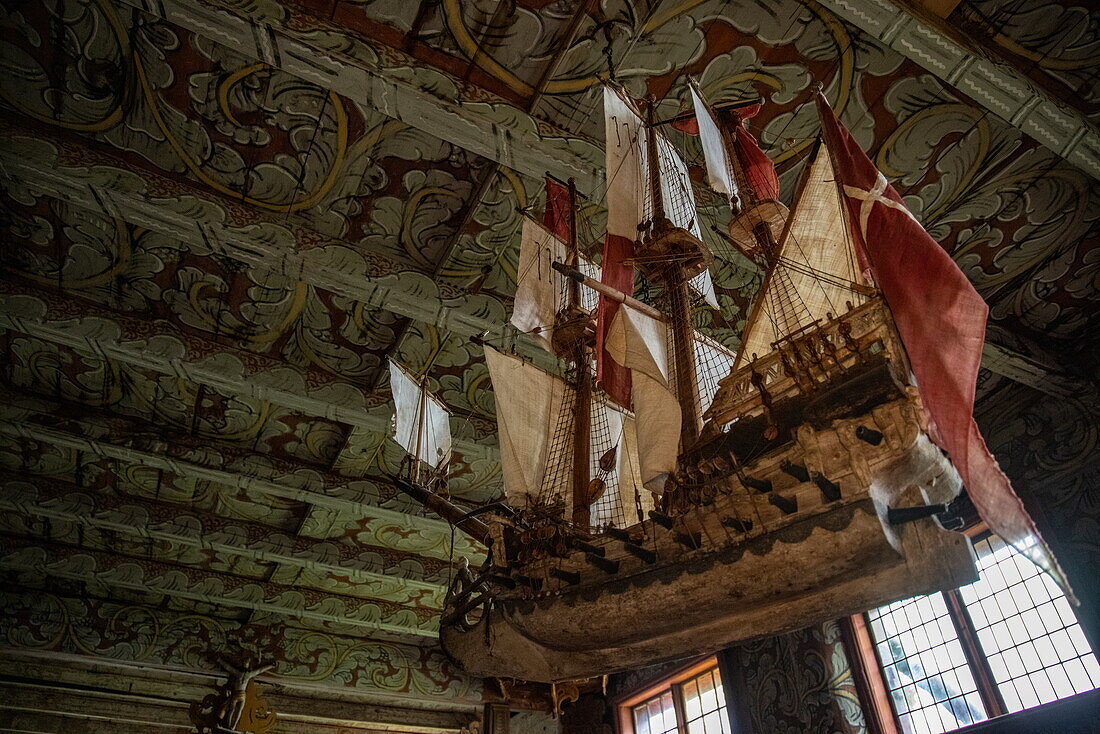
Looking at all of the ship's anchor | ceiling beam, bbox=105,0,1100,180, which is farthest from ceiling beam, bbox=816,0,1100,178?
the ship's anchor

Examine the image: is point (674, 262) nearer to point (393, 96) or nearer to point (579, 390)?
point (579, 390)

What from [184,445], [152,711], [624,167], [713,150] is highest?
[184,445]

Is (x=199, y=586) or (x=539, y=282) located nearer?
(x=539, y=282)

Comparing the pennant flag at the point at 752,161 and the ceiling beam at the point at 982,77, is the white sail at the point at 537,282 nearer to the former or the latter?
the pennant flag at the point at 752,161

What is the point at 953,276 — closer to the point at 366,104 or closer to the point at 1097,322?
the point at 366,104

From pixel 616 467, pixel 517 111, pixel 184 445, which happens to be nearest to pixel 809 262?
pixel 517 111

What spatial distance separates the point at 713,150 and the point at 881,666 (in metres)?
3.83

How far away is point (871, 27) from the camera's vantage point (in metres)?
2.88

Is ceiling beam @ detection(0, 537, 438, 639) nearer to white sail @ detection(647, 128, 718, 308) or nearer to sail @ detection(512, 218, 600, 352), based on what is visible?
sail @ detection(512, 218, 600, 352)

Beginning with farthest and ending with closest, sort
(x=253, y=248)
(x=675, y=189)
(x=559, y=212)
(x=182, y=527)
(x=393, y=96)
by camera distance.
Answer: (x=182, y=527)
(x=559, y=212)
(x=253, y=248)
(x=675, y=189)
(x=393, y=96)

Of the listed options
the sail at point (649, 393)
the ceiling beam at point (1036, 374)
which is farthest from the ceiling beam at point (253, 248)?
the ceiling beam at point (1036, 374)

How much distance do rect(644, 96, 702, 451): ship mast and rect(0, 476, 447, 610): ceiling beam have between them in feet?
16.2

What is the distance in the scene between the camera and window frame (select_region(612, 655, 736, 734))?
620 cm

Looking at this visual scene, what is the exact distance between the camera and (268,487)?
588 cm
